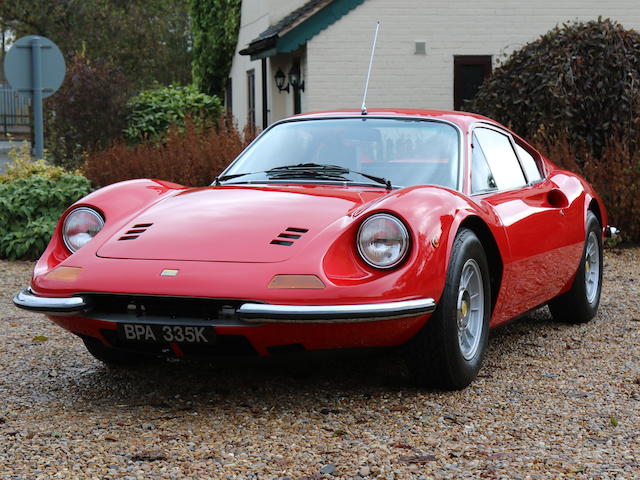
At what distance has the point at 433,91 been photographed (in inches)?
693

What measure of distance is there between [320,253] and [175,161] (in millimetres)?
8176

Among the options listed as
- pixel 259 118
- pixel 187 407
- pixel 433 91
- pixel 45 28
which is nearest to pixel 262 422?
pixel 187 407

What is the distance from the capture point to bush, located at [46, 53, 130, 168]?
1955 centimetres

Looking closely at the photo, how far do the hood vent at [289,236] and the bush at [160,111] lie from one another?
575 inches

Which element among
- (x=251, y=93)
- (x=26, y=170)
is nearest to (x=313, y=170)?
(x=26, y=170)

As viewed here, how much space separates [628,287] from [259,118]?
1295 centimetres

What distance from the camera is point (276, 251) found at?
421 centimetres

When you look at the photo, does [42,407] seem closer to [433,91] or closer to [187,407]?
[187,407]

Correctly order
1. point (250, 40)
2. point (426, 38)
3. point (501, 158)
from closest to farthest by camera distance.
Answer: point (501, 158)
point (426, 38)
point (250, 40)

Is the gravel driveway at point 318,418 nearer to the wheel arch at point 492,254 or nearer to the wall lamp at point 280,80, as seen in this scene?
the wheel arch at point 492,254

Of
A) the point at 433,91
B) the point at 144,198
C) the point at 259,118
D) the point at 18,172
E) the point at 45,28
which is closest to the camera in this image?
the point at 144,198

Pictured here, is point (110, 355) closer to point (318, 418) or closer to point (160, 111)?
point (318, 418)

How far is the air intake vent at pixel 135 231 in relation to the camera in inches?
179

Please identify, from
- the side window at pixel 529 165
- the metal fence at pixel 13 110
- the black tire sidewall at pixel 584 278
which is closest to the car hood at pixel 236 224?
the side window at pixel 529 165
